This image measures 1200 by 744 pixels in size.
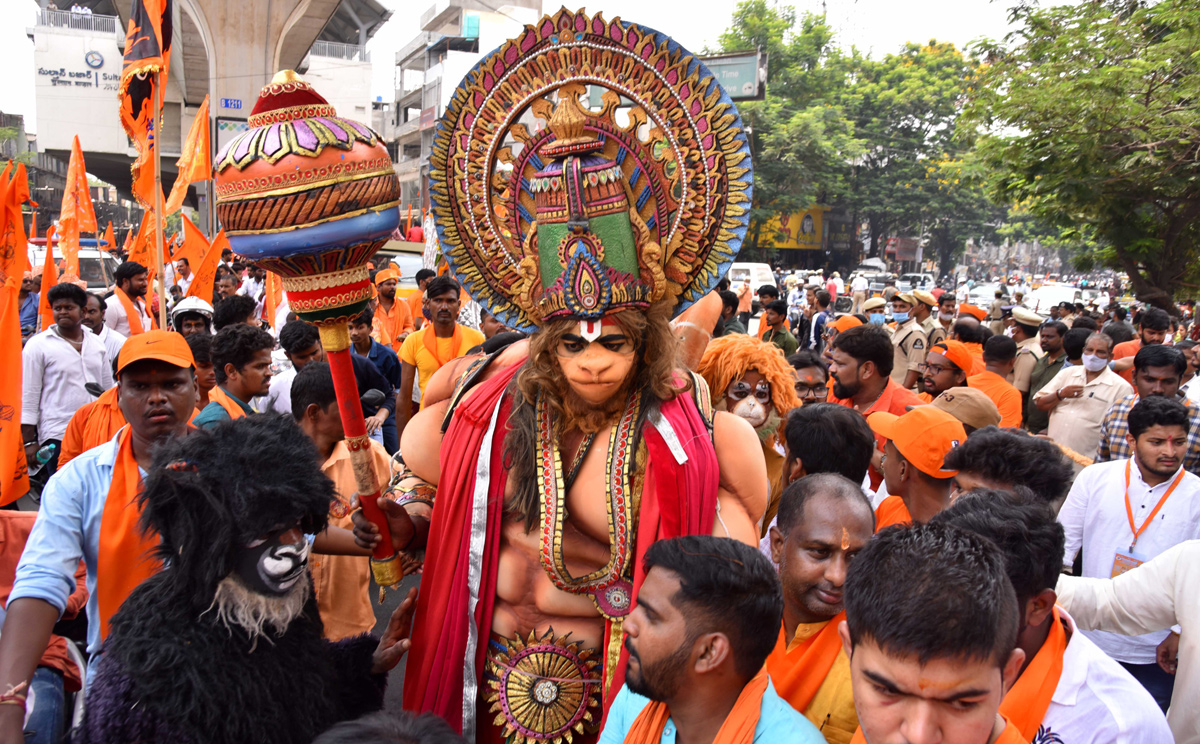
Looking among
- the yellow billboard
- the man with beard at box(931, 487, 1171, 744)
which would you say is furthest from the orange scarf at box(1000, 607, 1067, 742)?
the yellow billboard

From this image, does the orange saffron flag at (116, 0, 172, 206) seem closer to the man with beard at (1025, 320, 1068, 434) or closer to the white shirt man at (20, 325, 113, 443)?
the white shirt man at (20, 325, 113, 443)

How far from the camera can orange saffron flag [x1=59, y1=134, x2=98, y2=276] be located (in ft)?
33.4

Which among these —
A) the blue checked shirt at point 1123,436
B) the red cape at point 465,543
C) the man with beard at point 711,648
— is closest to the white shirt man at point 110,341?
the red cape at point 465,543

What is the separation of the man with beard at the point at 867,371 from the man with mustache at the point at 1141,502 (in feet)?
3.55

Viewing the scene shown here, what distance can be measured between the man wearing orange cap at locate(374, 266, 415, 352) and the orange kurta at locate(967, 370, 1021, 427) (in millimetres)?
5466

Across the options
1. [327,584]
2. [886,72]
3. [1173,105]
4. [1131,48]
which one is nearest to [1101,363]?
[327,584]

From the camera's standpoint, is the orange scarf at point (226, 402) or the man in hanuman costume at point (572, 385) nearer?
the man in hanuman costume at point (572, 385)

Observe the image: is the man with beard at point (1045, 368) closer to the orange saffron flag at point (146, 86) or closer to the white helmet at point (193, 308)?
the white helmet at point (193, 308)

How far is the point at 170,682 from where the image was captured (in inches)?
73.9

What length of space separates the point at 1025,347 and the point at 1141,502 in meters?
4.98

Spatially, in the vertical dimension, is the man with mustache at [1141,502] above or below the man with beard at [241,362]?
below

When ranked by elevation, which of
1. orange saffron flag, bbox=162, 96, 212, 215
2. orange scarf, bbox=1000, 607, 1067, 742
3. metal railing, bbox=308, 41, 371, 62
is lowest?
orange scarf, bbox=1000, 607, 1067, 742

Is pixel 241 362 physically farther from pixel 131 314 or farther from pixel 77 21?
pixel 77 21

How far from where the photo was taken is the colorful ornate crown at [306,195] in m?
2.00
